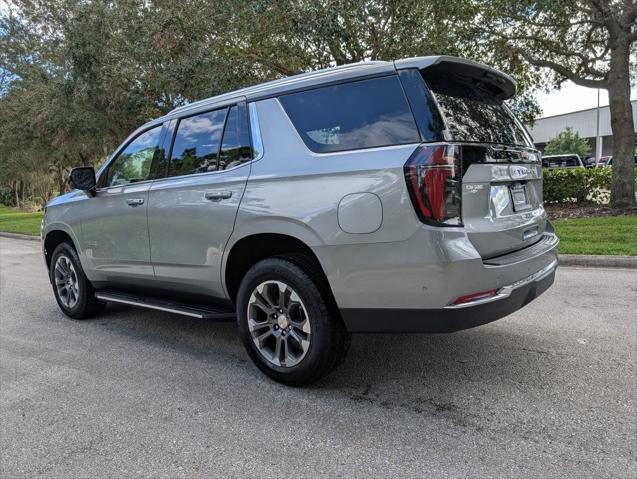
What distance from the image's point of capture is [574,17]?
12070 mm

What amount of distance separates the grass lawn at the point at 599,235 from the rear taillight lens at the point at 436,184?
20.1 feet

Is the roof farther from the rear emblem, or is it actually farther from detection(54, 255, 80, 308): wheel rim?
detection(54, 255, 80, 308): wheel rim

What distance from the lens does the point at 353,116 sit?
3.05m

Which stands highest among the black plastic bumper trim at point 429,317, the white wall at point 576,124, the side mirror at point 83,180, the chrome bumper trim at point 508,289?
the white wall at point 576,124

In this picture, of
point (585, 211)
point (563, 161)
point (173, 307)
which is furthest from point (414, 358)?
point (563, 161)

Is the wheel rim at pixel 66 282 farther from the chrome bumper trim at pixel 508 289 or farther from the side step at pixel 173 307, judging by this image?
the chrome bumper trim at pixel 508 289

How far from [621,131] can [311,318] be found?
42.7 ft

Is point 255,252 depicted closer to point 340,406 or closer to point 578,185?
point 340,406

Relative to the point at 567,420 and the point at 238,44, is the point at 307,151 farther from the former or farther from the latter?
the point at 238,44

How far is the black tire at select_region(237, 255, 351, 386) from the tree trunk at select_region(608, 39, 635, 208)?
12.0 m

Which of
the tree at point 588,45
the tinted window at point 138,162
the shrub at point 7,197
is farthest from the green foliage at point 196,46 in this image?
the shrub at point 7,197

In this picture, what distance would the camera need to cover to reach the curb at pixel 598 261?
23.5ft

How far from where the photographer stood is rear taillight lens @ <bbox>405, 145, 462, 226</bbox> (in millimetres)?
2680

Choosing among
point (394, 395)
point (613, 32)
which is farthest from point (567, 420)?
point (613, 32)
